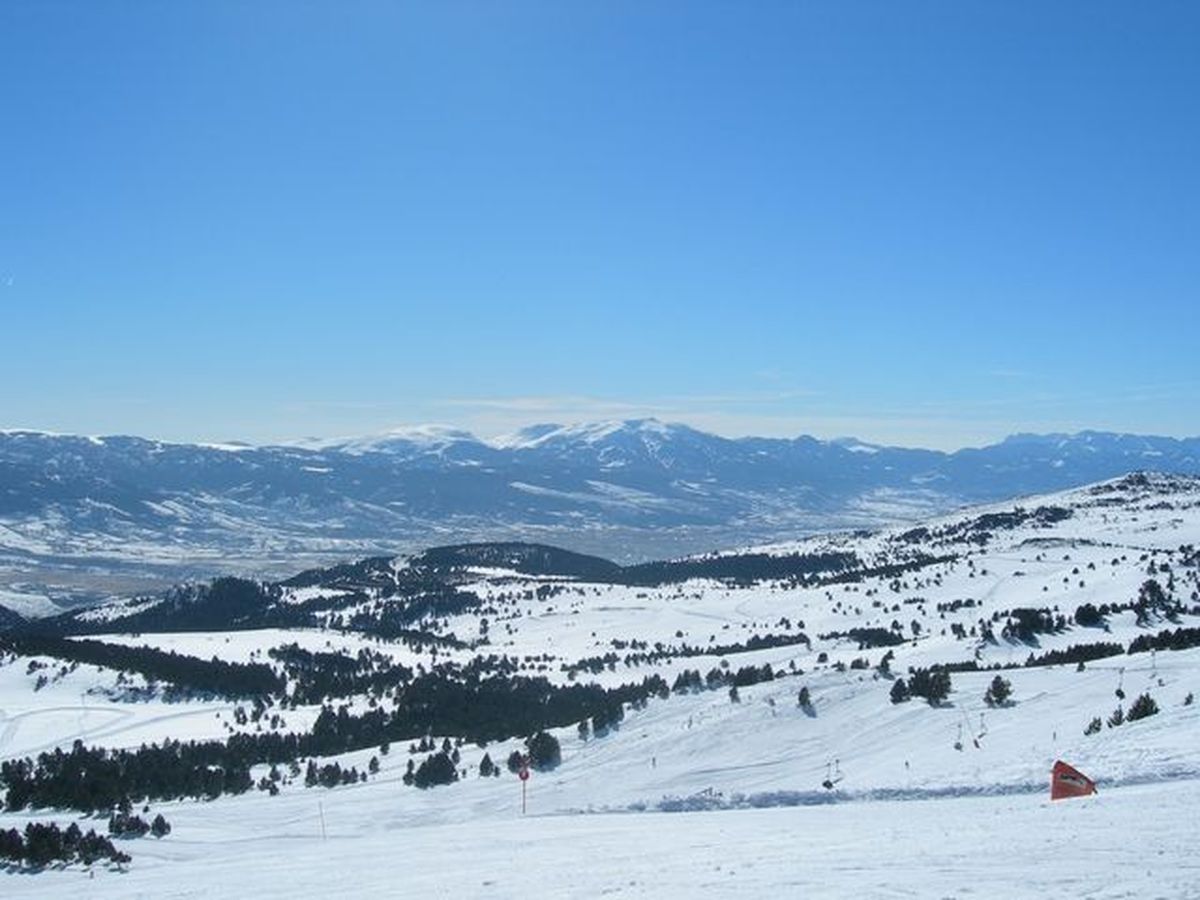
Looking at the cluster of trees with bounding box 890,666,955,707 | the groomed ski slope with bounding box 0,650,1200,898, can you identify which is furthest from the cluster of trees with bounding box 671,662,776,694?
the cluster of trees with bounding box 890,666,955,707

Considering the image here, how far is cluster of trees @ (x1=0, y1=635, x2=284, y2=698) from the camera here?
525 ft

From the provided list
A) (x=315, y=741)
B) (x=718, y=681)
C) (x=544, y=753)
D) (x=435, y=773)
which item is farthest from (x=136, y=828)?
(x=718, y=681)

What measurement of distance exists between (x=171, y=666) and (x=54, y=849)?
116806 mm

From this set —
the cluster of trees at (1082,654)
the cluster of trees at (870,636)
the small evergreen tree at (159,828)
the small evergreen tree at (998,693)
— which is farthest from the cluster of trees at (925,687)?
the cluster of trees at (870,636)

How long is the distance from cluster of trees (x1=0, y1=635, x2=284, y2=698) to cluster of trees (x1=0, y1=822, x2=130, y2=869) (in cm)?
10335

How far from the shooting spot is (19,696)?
147000 millimetres

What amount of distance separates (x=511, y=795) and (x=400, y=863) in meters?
35.5

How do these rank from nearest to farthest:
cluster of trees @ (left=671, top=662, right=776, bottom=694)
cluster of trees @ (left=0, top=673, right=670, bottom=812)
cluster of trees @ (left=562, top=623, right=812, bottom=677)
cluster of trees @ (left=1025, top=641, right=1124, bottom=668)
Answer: cluster of trees @ (left=1025, top=641, right=1124, bottom=668) → cluster of trees @ (left=0, top=673, right=670, bottom=812) → cluster of trees @ (left=671, top=662, right=776, bottom=694) → cluster of trees @ (left=562, top=623, right=812, bottom=677)

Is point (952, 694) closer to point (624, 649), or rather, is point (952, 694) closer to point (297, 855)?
point (297, 855)

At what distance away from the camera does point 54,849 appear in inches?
2244

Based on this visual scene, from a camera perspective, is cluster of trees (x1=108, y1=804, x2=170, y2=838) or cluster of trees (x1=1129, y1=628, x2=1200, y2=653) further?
cluster of trees (x1=1129, y1=628, x2=1200, y2=653)

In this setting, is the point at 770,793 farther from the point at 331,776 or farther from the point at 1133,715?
the point at 331,776

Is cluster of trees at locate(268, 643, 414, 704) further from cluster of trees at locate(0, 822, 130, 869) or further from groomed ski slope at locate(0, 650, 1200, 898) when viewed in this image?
cluster of trees at locate(0, 822, 130, 869)

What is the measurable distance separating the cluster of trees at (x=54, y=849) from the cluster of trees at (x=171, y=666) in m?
103
